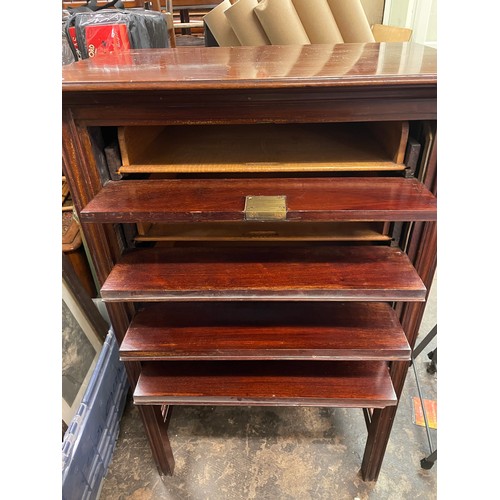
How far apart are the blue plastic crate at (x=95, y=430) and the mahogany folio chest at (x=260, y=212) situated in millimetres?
197

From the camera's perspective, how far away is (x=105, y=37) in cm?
157

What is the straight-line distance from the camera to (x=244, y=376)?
3.12 feet

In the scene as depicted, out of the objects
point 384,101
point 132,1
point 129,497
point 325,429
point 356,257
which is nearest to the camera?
point 384,101

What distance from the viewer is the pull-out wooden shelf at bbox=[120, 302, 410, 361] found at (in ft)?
2.61

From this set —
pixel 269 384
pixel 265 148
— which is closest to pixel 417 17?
pixel 265 148

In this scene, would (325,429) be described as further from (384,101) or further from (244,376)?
(384,101)

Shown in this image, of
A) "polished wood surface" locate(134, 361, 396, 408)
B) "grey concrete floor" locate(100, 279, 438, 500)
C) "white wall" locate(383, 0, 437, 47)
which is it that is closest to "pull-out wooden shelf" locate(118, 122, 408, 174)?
"polished wood surface" locate(134, 361, 396, 408)

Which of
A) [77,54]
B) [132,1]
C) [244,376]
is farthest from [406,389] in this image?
[132,1]

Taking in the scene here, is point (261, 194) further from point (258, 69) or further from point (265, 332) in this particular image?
point (265, 332)

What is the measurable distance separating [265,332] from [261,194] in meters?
0.34

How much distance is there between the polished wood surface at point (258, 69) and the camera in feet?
1.90

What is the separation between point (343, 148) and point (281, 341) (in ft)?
1.48

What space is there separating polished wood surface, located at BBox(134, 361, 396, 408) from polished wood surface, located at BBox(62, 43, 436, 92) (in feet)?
2.21

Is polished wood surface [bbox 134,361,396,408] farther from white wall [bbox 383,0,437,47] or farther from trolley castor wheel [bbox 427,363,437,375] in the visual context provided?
white wall [bbox 383,0,437,47]
